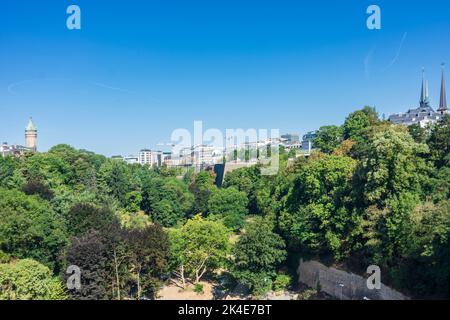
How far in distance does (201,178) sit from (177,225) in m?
16.2

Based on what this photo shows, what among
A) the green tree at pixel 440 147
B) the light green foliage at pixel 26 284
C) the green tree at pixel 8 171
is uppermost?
the green tree at pixel 440 147

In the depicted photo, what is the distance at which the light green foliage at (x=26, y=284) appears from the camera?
56.6ft

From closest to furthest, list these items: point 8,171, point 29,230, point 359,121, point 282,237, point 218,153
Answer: point 29,230, point 282,237, point 359,121, point 8,171, point 218,153

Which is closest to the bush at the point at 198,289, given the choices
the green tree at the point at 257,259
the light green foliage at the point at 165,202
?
the green tree at the point at 257,259

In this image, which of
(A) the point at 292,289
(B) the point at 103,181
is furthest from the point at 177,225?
(A) the point at 292,289

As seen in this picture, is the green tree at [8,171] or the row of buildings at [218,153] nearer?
the green tree at [8,171]

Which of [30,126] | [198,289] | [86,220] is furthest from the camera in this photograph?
[30,126]

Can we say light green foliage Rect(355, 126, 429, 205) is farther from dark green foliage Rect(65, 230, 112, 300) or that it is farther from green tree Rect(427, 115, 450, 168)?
dark green foliage Rect(65, 230, 112, 300)

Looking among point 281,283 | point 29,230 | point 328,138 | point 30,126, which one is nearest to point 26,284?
point 29,230

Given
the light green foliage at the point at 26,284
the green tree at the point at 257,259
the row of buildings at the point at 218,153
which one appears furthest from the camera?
the row of buildings at the point at 218,153

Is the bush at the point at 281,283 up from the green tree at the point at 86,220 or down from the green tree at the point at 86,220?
down

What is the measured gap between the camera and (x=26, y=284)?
17391mm

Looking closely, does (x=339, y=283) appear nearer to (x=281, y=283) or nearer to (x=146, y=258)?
(x=281, y=283)

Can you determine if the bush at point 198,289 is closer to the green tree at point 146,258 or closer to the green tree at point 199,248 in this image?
the green tree at point 199,248
